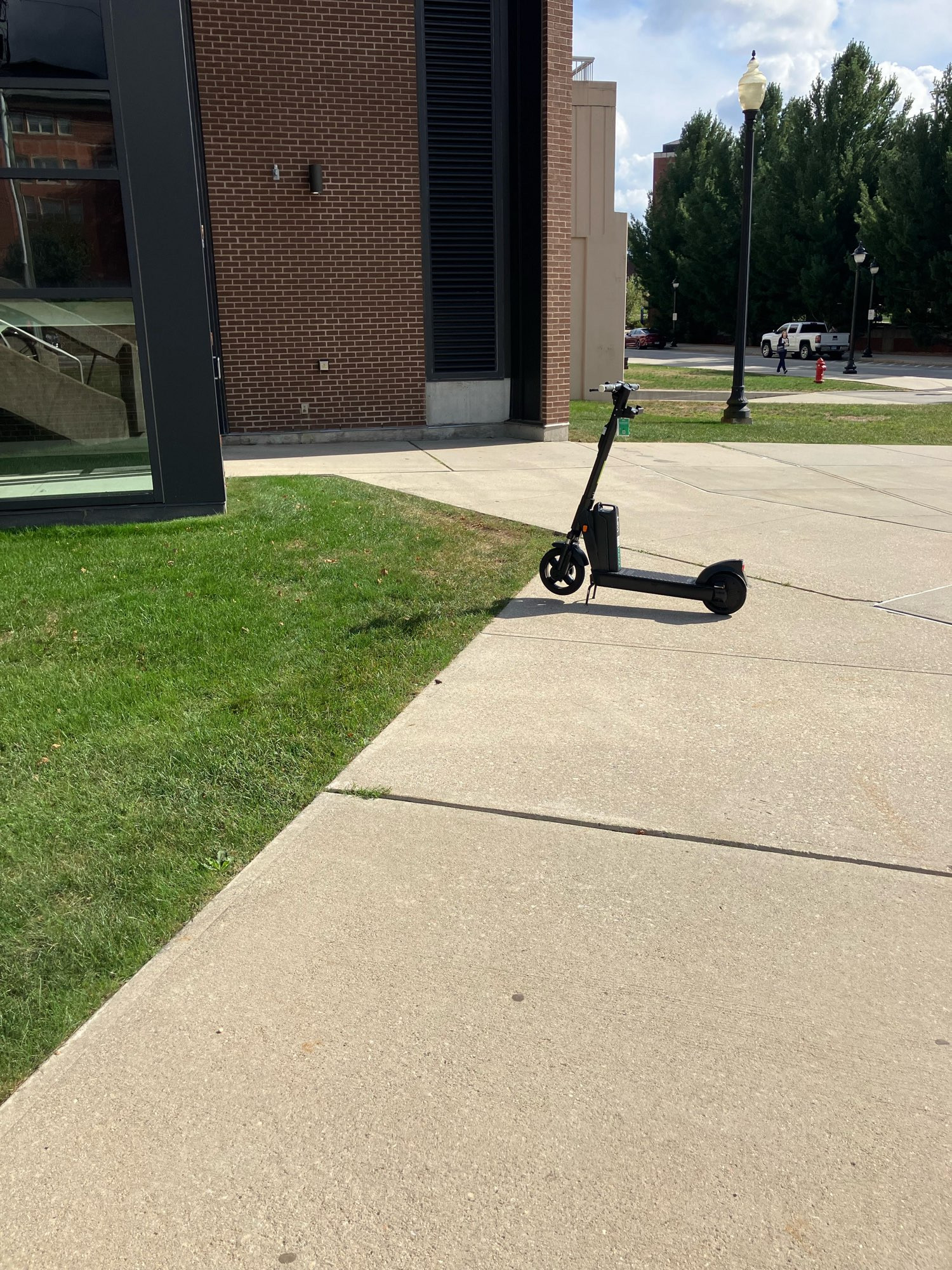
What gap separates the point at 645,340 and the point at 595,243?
46101mm

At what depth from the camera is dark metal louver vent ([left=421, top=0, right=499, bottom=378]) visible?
1323 cm

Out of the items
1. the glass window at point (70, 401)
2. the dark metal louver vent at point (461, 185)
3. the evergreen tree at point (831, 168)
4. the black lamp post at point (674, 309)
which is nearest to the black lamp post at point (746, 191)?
the dark metal louver vent at point (461, 185)

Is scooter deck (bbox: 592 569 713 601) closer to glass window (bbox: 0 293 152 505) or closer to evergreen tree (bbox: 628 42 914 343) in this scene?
glass window (bbox: 0 293 152 505)

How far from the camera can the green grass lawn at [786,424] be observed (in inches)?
604

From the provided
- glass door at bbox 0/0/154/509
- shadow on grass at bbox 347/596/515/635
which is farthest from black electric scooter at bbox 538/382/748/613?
glass door at bbox 0/0/154/509

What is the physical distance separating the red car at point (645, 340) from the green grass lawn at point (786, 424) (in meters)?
43.8

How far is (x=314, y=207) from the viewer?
43.3 feet

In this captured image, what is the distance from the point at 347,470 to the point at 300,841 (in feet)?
27.2

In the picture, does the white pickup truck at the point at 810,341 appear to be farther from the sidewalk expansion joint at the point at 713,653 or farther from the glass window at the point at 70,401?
the sidewalk expansion joint at the point at 713,653

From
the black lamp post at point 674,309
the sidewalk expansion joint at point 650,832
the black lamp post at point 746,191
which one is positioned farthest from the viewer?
the black lamp post at point 674,309

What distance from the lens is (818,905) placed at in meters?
3.19

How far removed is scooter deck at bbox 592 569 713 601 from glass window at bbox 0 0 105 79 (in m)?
5.48

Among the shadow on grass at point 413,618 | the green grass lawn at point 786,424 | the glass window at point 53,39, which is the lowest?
the green grass lawn at point 786,424

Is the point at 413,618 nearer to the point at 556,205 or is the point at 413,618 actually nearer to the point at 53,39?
the point at 53,39
